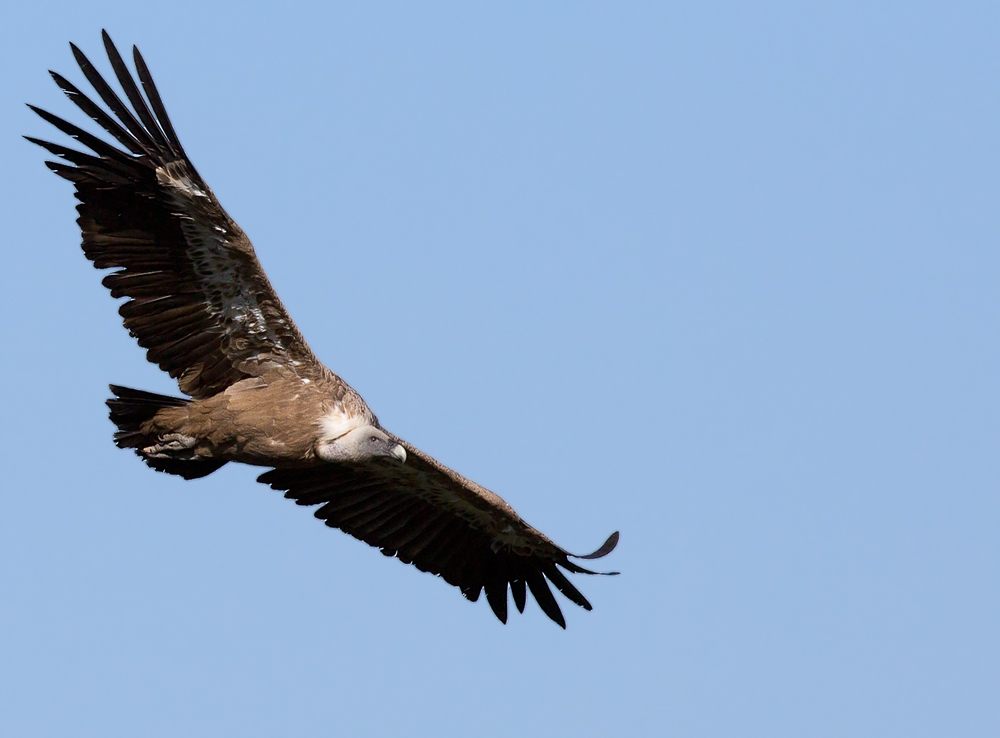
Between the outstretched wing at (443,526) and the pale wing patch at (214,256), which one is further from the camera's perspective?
the outstretched wing at (443,526)

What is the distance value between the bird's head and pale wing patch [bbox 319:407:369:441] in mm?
26

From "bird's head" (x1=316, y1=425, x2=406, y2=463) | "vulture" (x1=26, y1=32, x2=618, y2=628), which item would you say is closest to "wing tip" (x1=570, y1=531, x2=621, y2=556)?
"vulture" (x1=26, y1=32, x2=618, y2=628)

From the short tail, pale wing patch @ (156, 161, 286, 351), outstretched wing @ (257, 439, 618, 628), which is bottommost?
the short tail

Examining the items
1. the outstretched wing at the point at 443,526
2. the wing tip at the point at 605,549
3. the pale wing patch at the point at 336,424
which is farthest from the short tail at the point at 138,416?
the wing tip at the point at 605,549

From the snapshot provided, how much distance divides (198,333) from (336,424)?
1346 mm

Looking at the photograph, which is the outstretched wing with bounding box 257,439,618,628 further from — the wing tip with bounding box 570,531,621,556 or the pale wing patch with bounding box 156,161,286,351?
the pale wing patch with bounding box 156,161,286,351

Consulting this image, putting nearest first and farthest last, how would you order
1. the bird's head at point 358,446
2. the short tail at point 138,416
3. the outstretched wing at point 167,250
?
the outstretched wing at point 167,250 → the short tail at point 138,416 → the bird's head at point 358,446

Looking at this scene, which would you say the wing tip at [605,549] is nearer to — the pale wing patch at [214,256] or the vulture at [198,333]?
the vulture at [198,333]

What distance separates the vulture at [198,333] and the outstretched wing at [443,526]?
0.05 metres

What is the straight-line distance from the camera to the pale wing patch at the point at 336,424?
12609 mm

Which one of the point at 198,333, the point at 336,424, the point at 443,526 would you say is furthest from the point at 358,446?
the point at 443,526

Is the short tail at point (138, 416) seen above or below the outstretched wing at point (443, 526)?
below

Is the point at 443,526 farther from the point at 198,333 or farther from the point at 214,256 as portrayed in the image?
the point at 214,256

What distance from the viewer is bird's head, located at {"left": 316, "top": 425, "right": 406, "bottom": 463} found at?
12.6 meters
